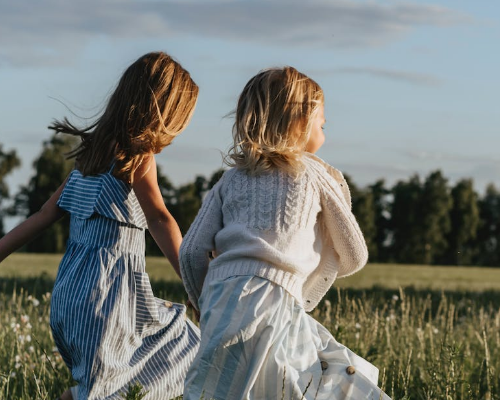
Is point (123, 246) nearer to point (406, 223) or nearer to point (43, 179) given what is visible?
point (43, 179)

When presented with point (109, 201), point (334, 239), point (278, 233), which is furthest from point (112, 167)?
point (334, 239)

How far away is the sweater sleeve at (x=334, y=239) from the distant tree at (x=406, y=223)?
207 feet

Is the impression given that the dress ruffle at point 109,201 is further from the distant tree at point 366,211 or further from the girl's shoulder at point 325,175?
the distant tree at point 366,211

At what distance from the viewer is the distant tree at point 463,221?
75438mm

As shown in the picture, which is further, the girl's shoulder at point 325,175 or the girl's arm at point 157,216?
the girl's arm at point 157,216

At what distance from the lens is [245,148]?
3.48m

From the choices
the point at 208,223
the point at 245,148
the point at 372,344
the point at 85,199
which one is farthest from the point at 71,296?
the point at 372,344

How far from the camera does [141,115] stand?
12.9ft

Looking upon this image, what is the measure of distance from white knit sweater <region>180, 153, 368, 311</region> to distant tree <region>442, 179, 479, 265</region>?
236ft

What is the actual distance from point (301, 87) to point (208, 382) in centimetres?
129

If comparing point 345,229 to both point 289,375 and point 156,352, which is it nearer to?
point 289,375

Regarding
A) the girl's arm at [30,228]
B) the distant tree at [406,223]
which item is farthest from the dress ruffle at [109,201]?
the distant tree at [406,223]

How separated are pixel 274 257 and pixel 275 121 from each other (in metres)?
0.61

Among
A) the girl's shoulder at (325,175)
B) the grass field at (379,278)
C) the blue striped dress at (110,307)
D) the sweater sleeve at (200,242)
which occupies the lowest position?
the grass field at (379,278)
